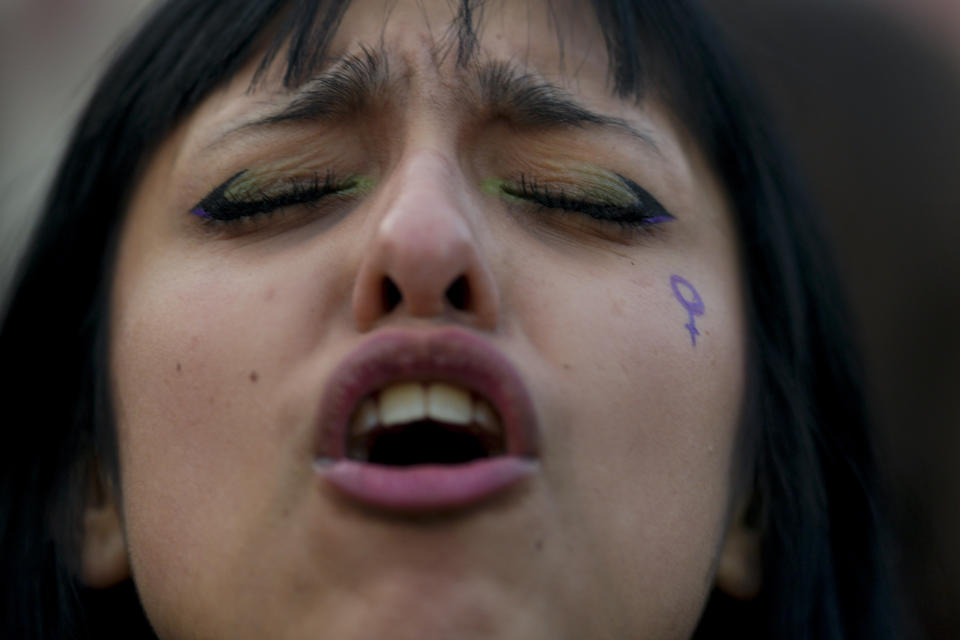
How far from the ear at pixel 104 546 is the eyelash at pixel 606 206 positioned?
0.81 meters

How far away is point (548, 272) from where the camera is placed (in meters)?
1.34

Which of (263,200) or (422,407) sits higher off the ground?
Result: (263,200)

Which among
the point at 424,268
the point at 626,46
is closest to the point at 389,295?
the point at 424,268

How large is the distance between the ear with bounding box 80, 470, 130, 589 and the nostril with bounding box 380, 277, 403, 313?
630mm

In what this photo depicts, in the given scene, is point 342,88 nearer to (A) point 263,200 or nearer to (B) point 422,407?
(A) point 263,200

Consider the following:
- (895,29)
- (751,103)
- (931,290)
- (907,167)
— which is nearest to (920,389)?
(931,290)

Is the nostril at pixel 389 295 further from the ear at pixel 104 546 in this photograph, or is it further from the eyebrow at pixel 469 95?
the ear at pixel 104 546

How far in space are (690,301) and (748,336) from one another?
0.20m

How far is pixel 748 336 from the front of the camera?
1.57m

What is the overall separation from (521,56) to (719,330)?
0.49 m

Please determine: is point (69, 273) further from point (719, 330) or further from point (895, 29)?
point (895, 29)

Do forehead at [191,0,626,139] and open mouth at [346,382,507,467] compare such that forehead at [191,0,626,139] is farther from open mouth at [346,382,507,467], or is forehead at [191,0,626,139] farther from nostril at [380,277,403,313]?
open mouth at [346,382,507,467]

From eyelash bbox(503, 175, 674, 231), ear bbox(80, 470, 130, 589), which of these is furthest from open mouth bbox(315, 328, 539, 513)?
ear bbox(80, 470, 130, 589)

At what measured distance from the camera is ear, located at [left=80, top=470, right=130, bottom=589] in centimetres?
159
